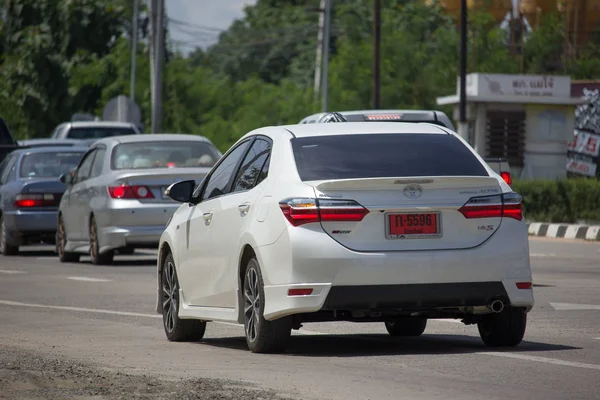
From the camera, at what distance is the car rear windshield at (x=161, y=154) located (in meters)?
22.4

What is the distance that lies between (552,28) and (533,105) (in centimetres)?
2437

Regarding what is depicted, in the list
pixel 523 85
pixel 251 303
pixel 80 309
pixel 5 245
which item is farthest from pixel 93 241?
pixel 523 85

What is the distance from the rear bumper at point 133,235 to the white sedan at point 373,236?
1117cm

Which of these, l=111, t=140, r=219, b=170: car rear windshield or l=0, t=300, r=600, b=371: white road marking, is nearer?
l=0, t=300, r=600, b=371: white road marking

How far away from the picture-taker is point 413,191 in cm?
1009

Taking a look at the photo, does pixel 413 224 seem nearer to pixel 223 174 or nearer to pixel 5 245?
pixel 223 174

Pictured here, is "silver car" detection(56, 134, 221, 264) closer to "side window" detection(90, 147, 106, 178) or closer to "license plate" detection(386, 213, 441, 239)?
"side window" detection(90, 147, 106, 178)

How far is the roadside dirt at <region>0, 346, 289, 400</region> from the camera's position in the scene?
26.7 feet

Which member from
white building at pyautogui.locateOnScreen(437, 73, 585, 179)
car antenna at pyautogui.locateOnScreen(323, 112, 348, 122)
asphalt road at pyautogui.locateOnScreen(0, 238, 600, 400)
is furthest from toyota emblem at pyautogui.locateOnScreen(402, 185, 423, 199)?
white building at pyautogui.locateOnScreen(437, 73, 585, 179)

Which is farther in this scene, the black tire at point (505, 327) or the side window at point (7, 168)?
the side window at point (7, 168)

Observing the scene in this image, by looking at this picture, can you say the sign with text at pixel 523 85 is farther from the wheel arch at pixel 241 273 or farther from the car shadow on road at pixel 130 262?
the wheel arch at pixel 241 273

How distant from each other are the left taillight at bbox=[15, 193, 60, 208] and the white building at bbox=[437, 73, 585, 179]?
63.7 ft

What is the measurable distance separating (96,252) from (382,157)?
1308 centimetres

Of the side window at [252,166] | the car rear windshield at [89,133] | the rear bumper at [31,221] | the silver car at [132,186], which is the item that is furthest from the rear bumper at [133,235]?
the car rear windshield at [89,133]
